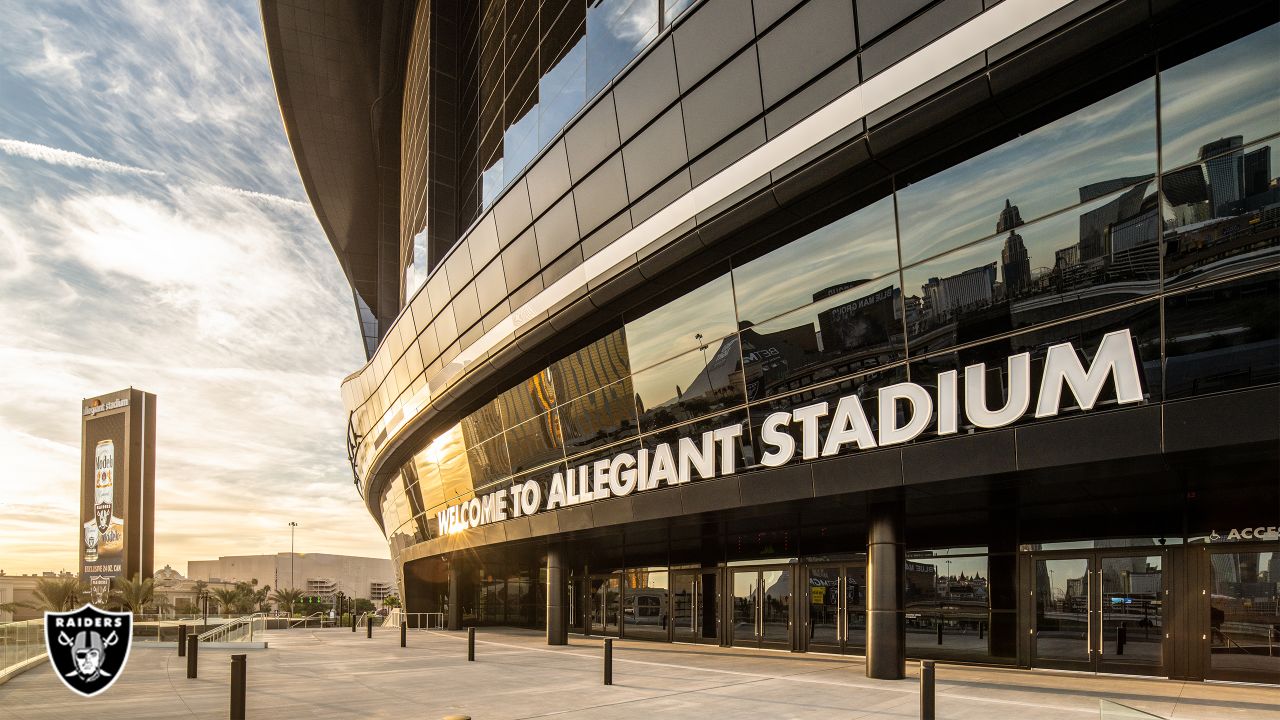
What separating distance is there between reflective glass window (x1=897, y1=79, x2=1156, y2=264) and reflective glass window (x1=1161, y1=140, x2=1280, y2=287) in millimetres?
608

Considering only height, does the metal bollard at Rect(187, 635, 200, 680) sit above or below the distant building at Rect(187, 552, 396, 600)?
above

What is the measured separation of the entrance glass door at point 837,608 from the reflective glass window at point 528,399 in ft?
29.9

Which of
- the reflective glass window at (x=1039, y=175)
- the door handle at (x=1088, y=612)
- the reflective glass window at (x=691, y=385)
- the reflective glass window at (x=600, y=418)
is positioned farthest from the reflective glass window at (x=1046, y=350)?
the reflective glass window at (x=600, y=418)

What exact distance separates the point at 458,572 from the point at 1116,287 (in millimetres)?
33522

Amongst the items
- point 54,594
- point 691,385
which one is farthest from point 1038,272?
point 54,594

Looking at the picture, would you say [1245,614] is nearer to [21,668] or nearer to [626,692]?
Result: [626,692]

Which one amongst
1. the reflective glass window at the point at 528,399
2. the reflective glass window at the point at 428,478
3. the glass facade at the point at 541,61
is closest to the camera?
the glass facade at the point at 541,61

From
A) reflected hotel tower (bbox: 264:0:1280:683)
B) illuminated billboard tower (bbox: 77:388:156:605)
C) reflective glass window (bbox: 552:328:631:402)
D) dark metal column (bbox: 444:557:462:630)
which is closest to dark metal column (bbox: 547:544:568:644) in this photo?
reflected hotel tower (bbox: 264:0:1280:683)

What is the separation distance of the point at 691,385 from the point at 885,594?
6.48 metres

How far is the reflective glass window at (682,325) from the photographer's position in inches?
724

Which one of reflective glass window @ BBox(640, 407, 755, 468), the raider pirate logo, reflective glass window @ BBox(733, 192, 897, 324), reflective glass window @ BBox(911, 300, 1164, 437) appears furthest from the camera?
reflective glass window @ BBox(640, 407, 755, 468)

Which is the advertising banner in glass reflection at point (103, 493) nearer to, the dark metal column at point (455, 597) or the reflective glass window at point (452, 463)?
the dark metal column at point (455, 597)

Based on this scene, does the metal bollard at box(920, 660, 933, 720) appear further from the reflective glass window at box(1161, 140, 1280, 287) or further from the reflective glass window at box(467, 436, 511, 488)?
the reflective glass window at box(467, 436, 511, 488)

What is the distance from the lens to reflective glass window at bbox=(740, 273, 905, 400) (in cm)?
1484
